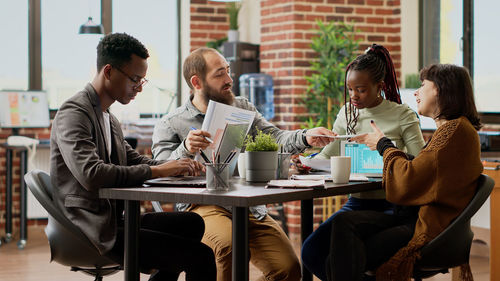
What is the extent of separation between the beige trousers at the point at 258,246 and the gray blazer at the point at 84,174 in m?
0.53

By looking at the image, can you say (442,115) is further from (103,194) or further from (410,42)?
(410,42)

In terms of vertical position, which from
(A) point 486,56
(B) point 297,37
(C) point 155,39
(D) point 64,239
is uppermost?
(C) point 155,39

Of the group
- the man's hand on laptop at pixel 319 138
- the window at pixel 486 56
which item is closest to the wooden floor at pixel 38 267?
the window at pixel 486 56

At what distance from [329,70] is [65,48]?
2.61m

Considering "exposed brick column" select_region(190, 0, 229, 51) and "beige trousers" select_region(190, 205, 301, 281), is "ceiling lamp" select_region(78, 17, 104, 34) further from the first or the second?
"beige trousers" select_region(190, 205, 301, 281)

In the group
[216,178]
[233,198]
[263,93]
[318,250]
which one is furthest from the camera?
[263,93]

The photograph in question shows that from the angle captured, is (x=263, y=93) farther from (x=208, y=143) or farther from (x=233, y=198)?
(x=233, y=198)

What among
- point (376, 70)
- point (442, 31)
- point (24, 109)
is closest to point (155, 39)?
point (24, 109)

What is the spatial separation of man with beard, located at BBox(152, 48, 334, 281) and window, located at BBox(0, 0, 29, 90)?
3551mm

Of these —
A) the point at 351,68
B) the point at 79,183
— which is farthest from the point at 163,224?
the point at 351,68

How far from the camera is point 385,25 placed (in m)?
6.03

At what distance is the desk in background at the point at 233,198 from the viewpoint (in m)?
2.10

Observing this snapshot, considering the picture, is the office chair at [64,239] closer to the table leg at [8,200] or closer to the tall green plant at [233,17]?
Answer: the table leg at [8,200]

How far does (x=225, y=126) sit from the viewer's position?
109 inches
